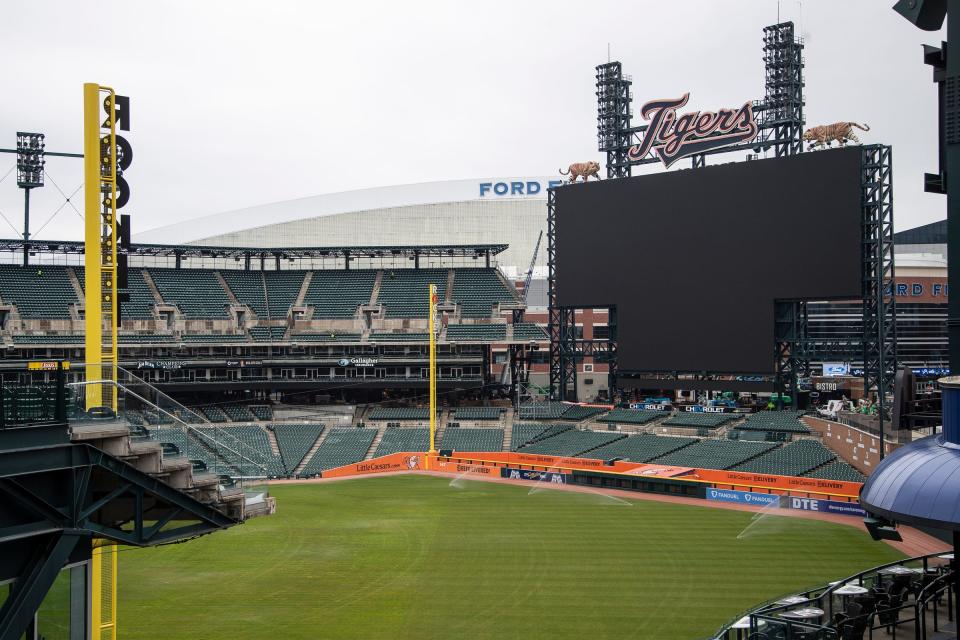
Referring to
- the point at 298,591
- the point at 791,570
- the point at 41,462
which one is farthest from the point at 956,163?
the point at 298,591

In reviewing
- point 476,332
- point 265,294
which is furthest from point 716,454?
point 265,294

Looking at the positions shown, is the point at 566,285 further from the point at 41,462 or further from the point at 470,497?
the point at 41,462

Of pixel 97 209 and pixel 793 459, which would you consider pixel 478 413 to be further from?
pixel 97 209

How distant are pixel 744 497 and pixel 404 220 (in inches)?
2591

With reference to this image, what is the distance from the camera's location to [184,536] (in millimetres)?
11977

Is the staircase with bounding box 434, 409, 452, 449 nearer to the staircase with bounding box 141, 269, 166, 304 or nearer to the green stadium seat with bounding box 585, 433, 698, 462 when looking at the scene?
the green stadium seat with bounding box 585, 433, 698, 462

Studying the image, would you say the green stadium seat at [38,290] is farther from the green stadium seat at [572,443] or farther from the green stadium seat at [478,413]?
the green stadium seat at [572,443]

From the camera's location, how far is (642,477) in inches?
1681

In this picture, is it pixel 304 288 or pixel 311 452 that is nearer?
pixel 311 452

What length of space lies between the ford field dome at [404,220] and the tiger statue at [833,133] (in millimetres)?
47792

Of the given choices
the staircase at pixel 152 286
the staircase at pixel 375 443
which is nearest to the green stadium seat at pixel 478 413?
the staircase at pixel 375 443

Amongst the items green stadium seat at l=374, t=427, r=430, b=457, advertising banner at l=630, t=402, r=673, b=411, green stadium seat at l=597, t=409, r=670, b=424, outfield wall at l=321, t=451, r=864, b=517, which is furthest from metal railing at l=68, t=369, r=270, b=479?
advertising banner at l=630, t=402, r=673, b=411

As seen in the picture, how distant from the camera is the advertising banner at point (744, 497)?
37719 millimetres

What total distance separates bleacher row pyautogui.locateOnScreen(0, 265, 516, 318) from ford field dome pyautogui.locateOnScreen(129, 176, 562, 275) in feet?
84.8
